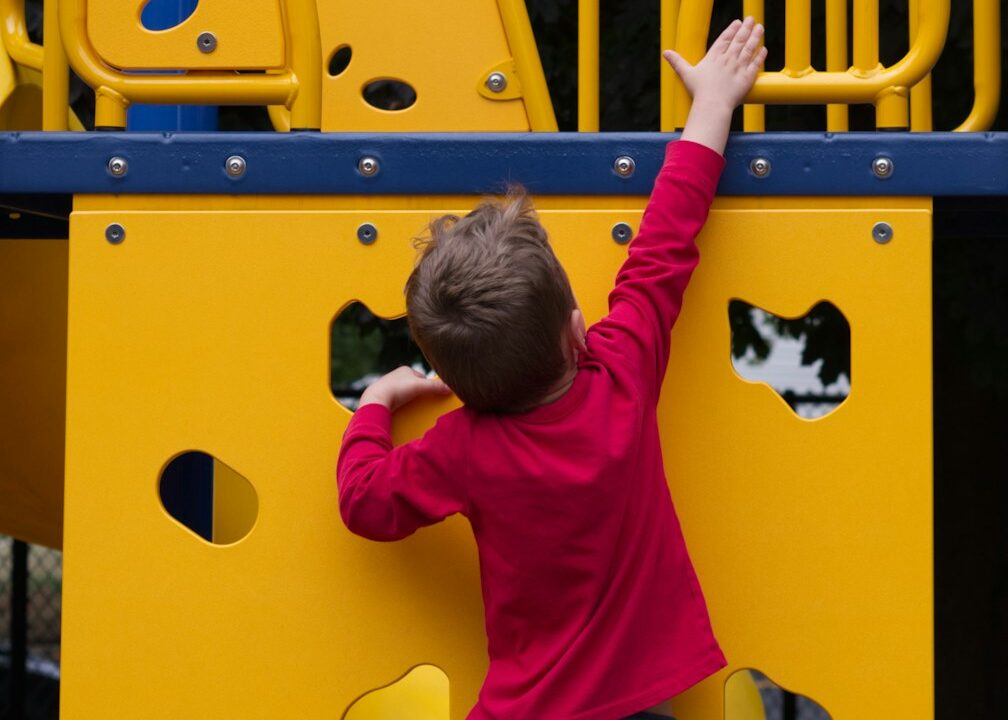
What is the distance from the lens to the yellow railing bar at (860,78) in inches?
68.0

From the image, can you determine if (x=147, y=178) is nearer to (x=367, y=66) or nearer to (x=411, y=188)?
(x=411, y=188)

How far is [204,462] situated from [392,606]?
1.04 metres

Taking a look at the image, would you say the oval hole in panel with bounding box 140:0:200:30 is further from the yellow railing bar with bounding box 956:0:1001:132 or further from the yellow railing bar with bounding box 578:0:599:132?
the yellow railing bar with bounding box 956:0:1001:132

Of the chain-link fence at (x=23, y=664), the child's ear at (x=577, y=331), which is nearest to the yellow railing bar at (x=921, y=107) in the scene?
the child's ear at (x=577, y=331)

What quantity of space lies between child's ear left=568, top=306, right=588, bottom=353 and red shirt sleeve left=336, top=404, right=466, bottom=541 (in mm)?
177

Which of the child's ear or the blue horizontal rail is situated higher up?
the blue horizontal rail

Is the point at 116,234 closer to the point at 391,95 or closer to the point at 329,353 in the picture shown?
the point at 329,353

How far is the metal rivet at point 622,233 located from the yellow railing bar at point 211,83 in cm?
42

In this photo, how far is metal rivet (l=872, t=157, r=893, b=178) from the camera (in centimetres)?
170

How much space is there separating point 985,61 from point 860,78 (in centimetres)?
30

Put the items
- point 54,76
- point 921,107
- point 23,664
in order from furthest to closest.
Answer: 1. point 23,664
2. point 921,107
3. point 54,76

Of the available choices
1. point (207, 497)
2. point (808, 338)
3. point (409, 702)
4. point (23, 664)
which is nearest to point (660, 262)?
point (409, 702)

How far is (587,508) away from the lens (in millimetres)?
1573


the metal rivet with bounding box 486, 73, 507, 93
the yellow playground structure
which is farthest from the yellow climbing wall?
the metal rivet with bounding box 486, 73, 507, 93
